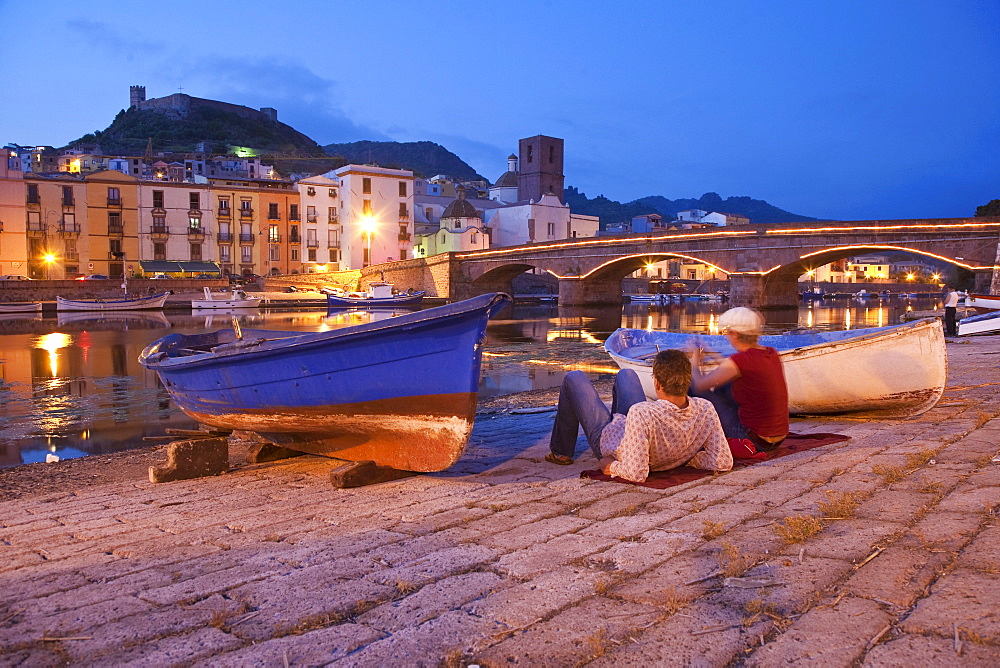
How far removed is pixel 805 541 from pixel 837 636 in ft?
2.98

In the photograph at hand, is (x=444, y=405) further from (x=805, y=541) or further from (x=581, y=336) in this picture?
(x=581, y=336)

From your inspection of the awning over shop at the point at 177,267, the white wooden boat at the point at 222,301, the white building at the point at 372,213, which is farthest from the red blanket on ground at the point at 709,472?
the white building at the point at 372,213

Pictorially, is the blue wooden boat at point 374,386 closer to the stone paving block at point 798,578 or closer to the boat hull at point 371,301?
the stone paving block at point 798,578

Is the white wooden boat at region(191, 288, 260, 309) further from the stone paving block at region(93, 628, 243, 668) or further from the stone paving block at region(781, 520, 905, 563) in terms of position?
the stone paving block at region(781, 520, 905, 563)

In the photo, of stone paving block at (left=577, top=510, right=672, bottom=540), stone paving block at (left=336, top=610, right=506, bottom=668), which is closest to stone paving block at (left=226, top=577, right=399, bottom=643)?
stone paving block at (left=336, top=610, right=506, bottom=668)

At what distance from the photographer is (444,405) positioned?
4.84 m

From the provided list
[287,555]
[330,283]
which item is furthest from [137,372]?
[330,283]

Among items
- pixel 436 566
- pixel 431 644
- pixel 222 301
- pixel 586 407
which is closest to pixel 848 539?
pixel 436 566

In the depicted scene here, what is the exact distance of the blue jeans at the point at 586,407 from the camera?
4.72 m

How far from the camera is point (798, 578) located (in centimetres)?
268

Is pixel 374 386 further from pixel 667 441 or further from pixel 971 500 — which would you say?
pixel 971 500

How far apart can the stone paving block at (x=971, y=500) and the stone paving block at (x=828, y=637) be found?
51.0 inches

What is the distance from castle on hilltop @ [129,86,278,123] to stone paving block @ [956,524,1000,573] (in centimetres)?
11971

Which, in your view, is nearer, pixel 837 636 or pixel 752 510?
pixel 837 636
